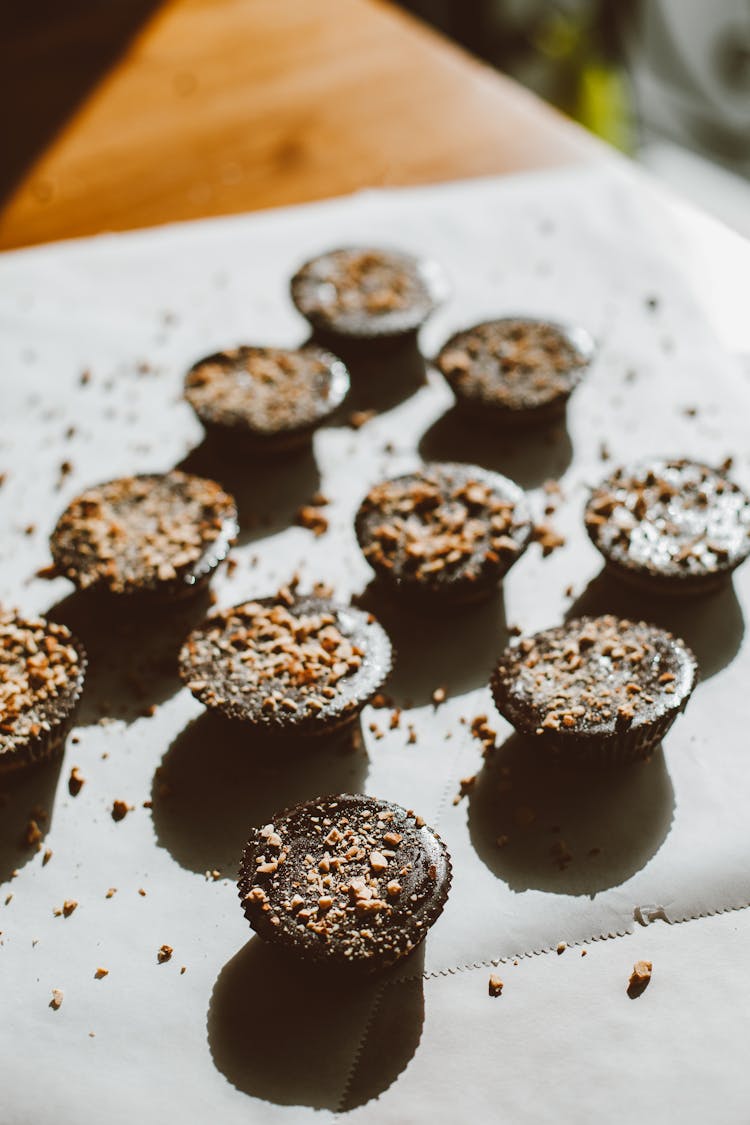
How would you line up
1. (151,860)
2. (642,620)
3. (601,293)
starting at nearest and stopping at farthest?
(151,860)
(642,620)
(601,293)

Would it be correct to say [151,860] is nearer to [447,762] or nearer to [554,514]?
[447,762]

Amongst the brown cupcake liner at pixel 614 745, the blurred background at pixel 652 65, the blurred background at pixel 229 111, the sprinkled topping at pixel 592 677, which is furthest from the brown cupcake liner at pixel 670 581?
the blurred background at pixel 652 65

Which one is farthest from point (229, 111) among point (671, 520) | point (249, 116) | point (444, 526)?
point (671, 520)

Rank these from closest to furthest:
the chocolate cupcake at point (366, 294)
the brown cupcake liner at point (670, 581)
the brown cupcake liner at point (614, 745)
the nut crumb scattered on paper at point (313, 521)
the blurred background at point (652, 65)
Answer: the brown cupcake liner at point (614, 745) < the brown cupcake liner at point (670, 581) < the nut crumb scattered on paper at point (313, 521) < the chocolate cupcake at point (366, 294) < the blurred background at point (652, 65)

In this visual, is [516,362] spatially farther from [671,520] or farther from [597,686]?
[597,686]

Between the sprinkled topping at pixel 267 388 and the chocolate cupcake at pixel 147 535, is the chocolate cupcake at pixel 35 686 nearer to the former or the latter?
the chocolate cupcake at pixel 147 535

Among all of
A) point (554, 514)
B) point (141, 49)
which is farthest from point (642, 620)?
point (141, 49)
